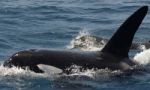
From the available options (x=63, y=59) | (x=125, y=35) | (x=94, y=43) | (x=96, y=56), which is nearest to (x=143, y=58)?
(x=125, y=35)

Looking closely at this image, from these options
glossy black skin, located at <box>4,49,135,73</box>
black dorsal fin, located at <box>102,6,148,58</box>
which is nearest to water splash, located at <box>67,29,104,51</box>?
black dorsal fin, located at <box>102,6,148,58</box>

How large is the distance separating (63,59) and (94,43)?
5654 millimetres

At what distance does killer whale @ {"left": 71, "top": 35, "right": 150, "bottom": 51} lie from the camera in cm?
1874

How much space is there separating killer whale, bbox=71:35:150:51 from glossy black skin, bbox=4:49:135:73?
466 centimetres

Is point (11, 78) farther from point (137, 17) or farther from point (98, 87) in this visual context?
point (137, 17)

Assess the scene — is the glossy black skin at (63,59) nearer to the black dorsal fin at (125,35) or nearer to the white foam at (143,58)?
the black dorsal fin at (125,35)

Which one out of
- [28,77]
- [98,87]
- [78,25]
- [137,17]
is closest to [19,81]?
[28,77]

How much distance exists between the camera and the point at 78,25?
23422 mm

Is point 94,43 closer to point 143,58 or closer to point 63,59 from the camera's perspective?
point 143,58

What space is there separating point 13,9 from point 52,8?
2.02 metres

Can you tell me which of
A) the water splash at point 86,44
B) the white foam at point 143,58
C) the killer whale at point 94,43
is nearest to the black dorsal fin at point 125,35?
the white foam at point 143,58

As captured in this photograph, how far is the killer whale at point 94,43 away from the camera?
18.7 meters

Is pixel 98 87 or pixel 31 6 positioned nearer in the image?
pixel 98 87

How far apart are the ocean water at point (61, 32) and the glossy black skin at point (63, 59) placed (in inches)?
7.2
